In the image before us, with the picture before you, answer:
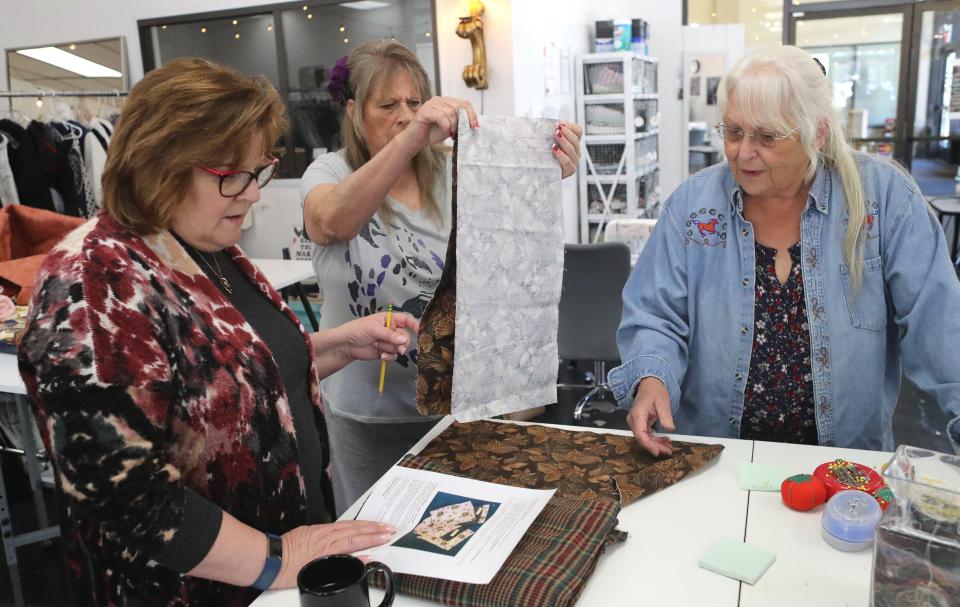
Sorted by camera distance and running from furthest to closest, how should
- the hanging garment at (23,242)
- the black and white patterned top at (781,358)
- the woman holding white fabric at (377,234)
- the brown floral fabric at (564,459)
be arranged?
the hanging garment at (23,242)
the woman holding white fabric at (377,234)
the black and white patterned top at (781,358)
the brown floral fabric at (564,459)

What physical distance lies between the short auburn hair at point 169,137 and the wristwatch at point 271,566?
0.51m

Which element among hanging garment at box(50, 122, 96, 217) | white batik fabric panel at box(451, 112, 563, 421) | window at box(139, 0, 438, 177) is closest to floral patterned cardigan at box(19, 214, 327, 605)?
white batik fabric panel at box(451, 112, 563, 421)

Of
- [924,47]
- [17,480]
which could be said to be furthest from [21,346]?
[924,47]

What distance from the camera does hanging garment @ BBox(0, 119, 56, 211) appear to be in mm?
4477

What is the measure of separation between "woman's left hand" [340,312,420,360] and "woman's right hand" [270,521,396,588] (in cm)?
44

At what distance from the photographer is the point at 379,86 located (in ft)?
5.70

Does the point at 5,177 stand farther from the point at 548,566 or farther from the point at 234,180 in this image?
the point at 548,566

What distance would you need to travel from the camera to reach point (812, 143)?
153 cm

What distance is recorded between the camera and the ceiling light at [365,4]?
5.48 meters

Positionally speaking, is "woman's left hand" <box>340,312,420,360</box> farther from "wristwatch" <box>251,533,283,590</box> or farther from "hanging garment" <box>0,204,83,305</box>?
"hanging garment" <box>0,204,83,305</box>

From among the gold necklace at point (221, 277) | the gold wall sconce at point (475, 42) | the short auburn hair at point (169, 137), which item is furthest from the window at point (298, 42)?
the short auburn hair at point (169, 137)

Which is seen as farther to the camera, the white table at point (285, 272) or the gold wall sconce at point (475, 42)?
the gold wall sconce at point (475, 42)

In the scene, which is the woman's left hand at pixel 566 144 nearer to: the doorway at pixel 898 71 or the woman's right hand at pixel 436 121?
Result: the woman's right hand at pixel 436 121

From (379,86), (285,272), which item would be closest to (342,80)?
(379,86)
